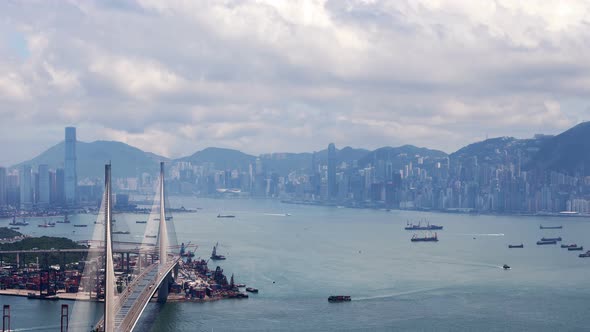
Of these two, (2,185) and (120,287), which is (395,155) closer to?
(2,185)

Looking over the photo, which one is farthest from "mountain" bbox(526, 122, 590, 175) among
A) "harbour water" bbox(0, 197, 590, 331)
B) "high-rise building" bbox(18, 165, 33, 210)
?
"high-rise building" bbox(18, 165, 33, 210)

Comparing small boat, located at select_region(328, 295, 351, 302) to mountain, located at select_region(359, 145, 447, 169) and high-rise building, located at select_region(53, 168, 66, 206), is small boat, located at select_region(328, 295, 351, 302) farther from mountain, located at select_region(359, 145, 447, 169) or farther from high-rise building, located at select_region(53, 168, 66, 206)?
mountain, located at select_region(359, 145, 447, 169)

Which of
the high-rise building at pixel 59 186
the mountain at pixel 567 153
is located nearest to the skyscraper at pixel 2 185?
the high-rise building at pixel 59 186

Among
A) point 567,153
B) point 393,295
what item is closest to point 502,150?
point 567,153

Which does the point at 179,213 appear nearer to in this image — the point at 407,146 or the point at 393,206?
the point at 393,206

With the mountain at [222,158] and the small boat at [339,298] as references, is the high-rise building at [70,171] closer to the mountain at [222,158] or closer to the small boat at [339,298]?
the mountain at [222,158]
